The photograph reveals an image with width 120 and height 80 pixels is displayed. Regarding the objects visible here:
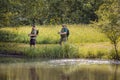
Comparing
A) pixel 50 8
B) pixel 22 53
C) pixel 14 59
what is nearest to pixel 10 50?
pixel 22 53

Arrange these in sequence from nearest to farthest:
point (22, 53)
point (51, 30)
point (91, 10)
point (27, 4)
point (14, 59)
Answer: point (14, 59) < point (22, 53) < point (27, 4) < point (51, 30) < point (91, 10)

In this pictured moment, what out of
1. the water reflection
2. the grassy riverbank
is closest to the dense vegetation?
the grassy riverbank

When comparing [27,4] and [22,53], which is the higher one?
[27,4]

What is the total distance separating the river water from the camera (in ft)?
62.6

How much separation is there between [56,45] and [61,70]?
23.4 ft

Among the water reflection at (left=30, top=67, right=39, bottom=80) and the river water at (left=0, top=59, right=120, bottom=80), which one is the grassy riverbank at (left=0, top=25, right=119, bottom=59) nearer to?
the river water at (left=0, top=59, right=120, bottom=80)

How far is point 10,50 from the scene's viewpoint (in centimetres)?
2973

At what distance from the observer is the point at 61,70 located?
2170 centimetres

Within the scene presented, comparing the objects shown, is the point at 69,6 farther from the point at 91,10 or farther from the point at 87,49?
the point at 87,49

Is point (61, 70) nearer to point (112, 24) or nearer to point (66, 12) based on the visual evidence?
point (112, 24)

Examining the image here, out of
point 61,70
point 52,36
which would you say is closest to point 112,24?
point 61,70

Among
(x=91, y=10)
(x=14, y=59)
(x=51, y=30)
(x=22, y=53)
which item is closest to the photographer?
(x=14, y=59)

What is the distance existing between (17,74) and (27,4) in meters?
13.9

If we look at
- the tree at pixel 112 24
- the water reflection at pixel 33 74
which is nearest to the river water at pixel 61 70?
the water reflection at pixel 33 74
